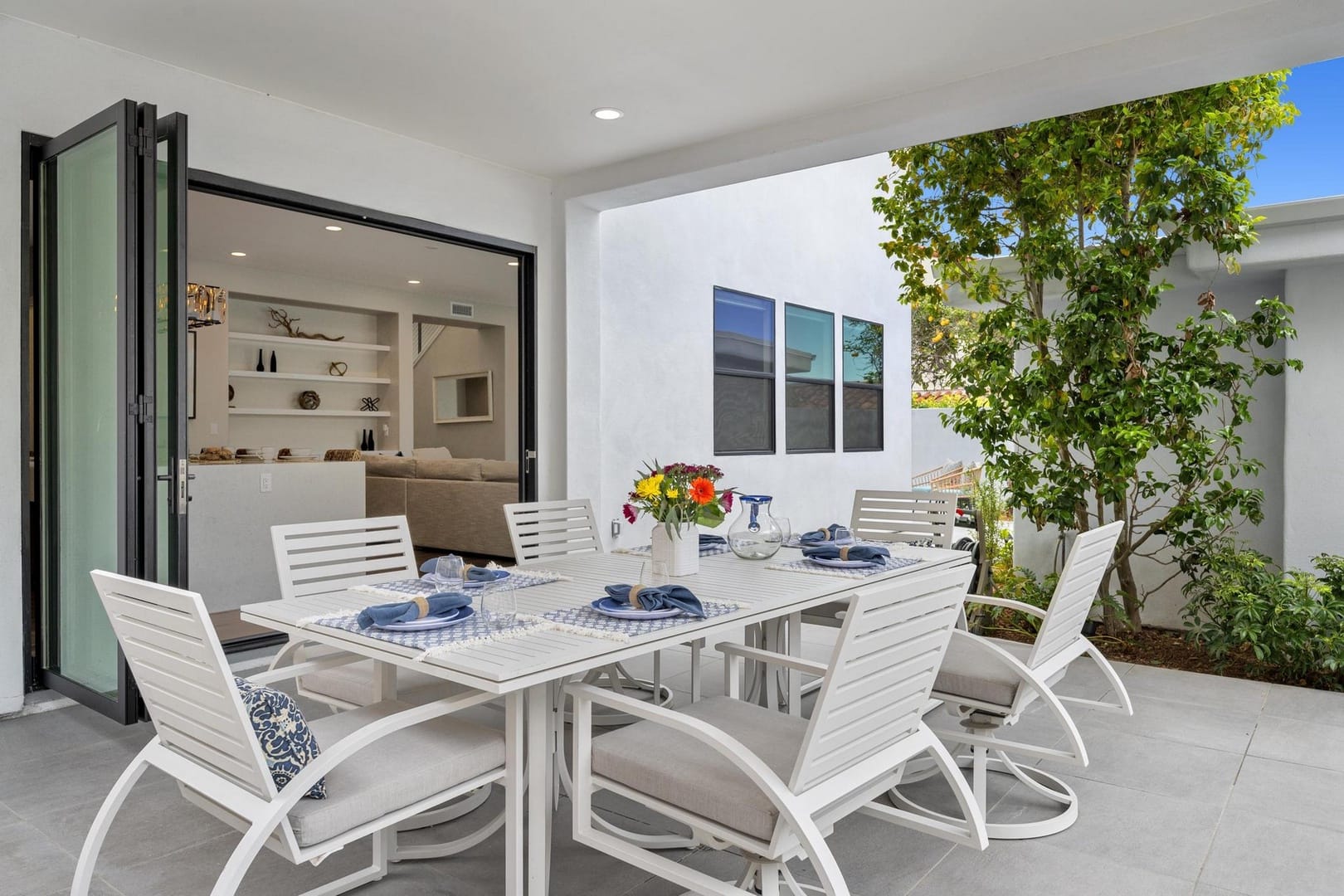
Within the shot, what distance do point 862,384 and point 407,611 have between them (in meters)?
6.86

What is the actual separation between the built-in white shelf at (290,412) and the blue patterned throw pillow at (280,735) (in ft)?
26.2

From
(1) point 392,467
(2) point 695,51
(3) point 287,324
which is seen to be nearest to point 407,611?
(2) point 695,51

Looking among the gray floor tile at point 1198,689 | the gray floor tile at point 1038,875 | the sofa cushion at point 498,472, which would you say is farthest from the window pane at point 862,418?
the gray floor tile at point 1038,875

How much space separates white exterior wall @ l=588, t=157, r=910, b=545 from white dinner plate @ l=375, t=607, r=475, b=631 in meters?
3.18

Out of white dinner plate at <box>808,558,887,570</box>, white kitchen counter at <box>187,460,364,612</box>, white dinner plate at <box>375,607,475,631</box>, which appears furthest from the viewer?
white kitchen counter at <box>187,460,364,612</box>

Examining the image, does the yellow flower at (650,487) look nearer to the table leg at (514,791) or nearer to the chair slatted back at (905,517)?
the table leg at (514,791)

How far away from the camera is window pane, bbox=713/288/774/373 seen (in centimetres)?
669

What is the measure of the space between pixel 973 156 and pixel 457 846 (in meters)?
4.59

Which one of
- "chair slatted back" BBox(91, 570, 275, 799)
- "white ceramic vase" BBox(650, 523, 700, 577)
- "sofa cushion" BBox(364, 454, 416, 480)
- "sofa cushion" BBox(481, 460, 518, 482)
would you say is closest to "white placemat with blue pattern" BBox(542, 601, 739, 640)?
"white ceramic vase" BBox(650, 523, 700, 577)

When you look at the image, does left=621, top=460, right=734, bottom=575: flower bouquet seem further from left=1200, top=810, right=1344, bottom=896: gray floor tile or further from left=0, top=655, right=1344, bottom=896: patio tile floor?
left=1200, top=810, right=1344, bottom=896: gray floor tile

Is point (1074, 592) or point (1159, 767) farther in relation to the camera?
point (1159, 767)

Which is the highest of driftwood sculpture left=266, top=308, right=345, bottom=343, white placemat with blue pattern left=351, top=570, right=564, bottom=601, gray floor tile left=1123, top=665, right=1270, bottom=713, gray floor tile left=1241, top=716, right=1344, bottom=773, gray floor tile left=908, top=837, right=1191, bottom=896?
driftwood sculpture left=266, top=308, right=345, bottom=343

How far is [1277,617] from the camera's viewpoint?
4.22m

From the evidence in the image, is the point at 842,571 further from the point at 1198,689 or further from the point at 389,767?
the point at 1198,689
